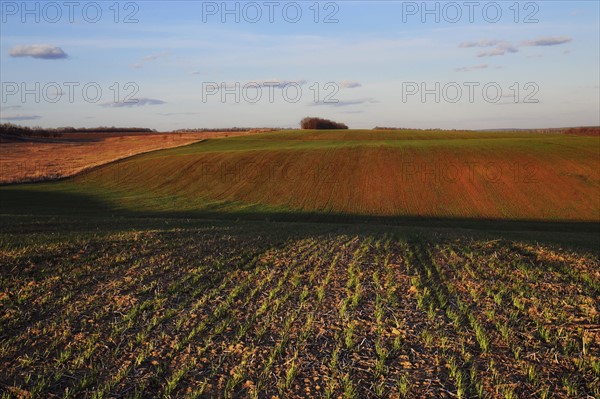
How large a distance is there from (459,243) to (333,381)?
11.4 meters

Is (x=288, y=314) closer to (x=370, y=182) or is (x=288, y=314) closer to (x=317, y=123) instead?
(x=370, y=182)

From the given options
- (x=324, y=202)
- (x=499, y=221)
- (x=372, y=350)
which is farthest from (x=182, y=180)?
(x=372, y=350)

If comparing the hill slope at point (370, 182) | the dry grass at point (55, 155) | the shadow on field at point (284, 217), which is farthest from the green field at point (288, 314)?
the dry grass at point (55, 155)

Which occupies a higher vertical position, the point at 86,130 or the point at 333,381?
the point at 86,130

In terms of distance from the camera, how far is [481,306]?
34.8ft

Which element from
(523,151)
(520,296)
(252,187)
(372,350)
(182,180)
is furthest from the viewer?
(523,151)

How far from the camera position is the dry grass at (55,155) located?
193ft

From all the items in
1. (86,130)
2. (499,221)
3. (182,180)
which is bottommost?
(499,221)

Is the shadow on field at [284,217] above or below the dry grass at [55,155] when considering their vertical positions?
below

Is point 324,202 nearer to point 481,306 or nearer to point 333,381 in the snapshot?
point 481,306

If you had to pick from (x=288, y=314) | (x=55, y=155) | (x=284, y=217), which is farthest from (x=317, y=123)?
(x=288, y=314)

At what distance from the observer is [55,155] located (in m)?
76.6

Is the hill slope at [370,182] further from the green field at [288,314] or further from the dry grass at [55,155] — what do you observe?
the green field at [288,314]

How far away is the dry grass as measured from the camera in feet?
193
